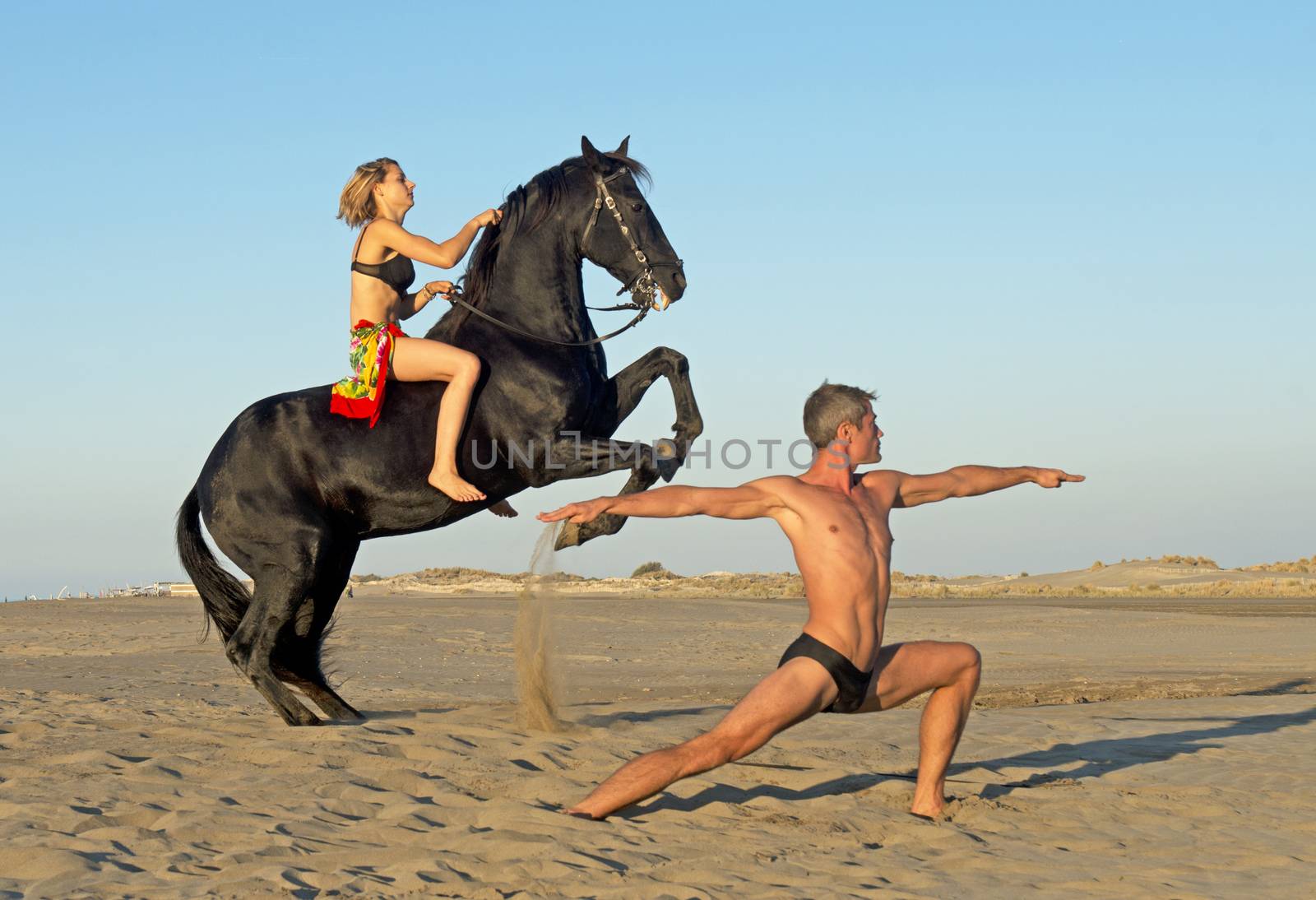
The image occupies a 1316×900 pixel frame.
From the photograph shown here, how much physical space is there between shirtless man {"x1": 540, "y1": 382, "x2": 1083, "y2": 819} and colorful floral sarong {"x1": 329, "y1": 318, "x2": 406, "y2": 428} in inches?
89.2

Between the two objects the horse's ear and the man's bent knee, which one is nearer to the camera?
the man's bent knee

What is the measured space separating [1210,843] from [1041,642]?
1408cm

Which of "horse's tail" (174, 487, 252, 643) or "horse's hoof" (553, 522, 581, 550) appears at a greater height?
"horse's hoof" (553, 522, 581, 550)

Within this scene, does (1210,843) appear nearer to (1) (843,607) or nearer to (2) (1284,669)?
(1) (843,607)

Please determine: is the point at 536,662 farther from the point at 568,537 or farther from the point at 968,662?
the point at 968,662

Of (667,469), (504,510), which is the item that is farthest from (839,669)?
(504,510)

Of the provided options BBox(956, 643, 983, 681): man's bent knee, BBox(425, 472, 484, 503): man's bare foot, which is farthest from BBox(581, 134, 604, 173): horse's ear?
BBox(956, 643, 983, 681): man's bent knee

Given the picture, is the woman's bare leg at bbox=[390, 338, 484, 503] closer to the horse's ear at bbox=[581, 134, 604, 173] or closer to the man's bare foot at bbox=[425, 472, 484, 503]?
Result: the man's bare foot at bbox=[425, 472, 484, 503]

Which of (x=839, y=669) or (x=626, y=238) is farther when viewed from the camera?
(x=626, y=238)

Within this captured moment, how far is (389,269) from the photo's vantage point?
24.3 ft

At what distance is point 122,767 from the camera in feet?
21.1

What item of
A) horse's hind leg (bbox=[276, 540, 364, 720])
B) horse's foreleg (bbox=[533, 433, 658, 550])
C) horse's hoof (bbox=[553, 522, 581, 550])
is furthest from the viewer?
horse's hind leg (bbox=[276, 540, 364, 720])

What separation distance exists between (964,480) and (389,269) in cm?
344

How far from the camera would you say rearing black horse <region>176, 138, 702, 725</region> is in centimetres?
723
